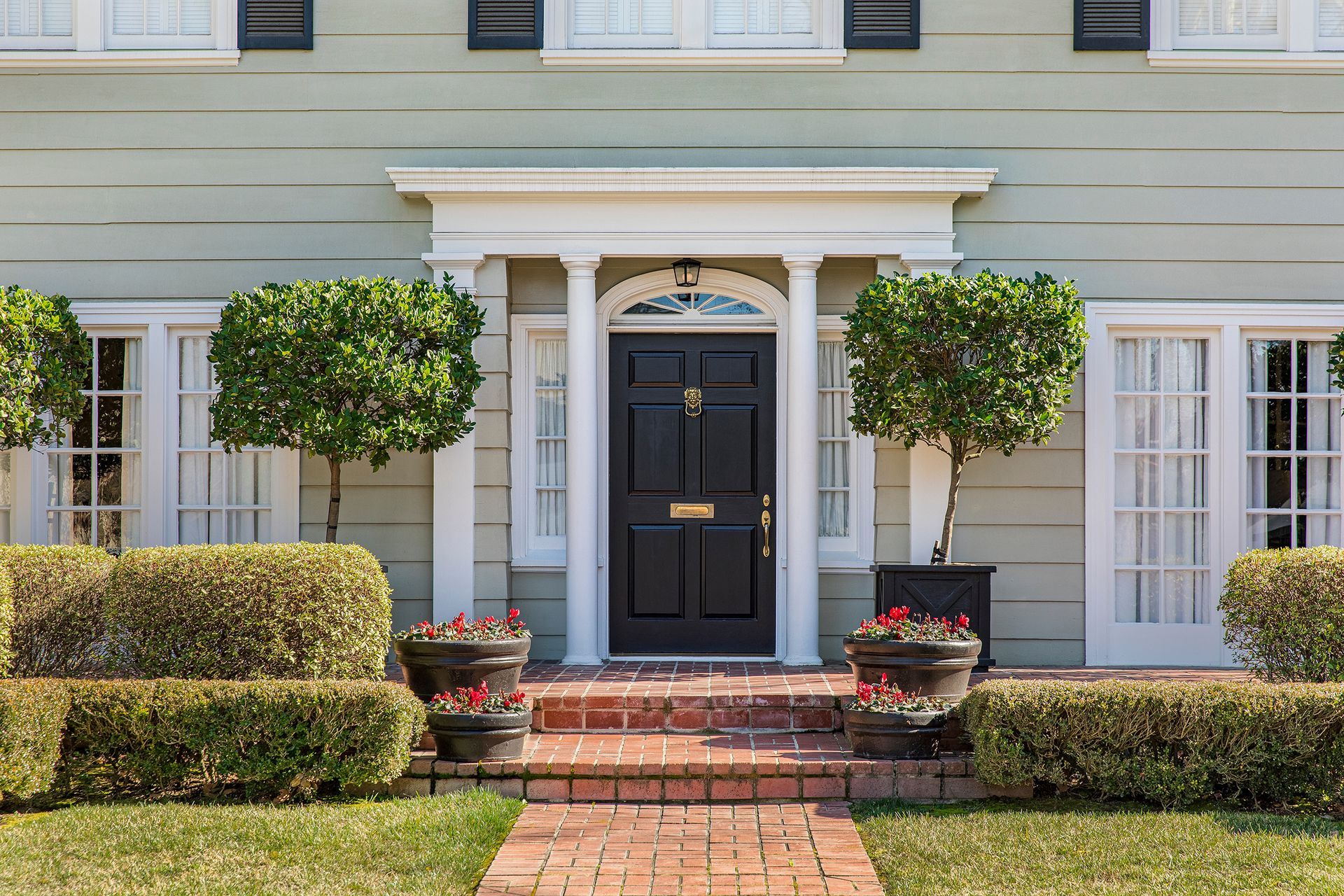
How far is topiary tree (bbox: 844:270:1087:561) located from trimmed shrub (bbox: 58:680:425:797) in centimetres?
318

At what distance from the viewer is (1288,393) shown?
7305 millimetres

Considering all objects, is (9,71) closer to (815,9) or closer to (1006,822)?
(815,9)

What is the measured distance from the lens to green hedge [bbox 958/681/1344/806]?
492 cm

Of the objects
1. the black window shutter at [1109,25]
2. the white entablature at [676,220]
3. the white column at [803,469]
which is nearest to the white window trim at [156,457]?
the white entablature at [676,220]

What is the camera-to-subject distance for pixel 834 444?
24.7ft

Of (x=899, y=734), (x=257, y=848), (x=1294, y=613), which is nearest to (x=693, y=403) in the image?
(x=899, y=734)

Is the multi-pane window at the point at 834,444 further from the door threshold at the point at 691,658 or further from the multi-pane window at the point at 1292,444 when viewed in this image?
the multi-pane window at the point at 1292,444

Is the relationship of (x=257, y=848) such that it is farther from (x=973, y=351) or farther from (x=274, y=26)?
(x=274, y=26)

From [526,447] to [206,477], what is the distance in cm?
199

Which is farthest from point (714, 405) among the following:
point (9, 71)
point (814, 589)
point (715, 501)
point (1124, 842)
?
point (9, 71)

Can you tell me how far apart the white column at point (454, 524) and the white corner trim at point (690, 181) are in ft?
1.47

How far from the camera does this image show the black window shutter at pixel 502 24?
23.7 ft

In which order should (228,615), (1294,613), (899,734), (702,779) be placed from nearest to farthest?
(702,779) < (899,734) < (228,615) < (1294,613)

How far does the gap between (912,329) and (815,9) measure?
228cm
